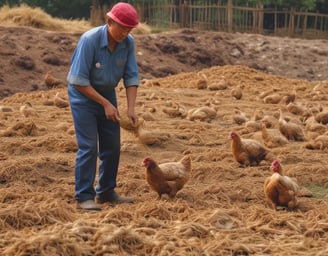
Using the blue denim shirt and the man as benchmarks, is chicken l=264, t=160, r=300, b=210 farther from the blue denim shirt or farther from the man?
the blue denim shirt

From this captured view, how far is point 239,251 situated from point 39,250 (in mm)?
1595

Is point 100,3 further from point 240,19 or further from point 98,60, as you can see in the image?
point 98,60

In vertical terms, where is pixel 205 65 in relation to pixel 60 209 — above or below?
below

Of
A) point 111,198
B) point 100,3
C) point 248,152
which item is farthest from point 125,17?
point 100,3

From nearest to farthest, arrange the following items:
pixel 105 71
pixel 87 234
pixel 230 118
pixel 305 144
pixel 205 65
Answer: pixel 87 234 < pixel 105 71 < pixel 305 144 < pixel 230 118 < pixel 205 65

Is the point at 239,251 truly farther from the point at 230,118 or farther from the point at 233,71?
the point at 233,71

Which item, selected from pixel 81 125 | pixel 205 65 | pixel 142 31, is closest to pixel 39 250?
pixel 81 125

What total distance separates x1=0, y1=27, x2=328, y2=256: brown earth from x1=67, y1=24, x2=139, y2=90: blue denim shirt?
118 cm

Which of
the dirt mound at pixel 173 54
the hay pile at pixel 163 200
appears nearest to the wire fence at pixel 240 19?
the dirt mound at pixel 173 54

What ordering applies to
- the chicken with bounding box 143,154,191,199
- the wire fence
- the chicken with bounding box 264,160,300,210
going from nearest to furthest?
the chicken with bounding box 264,160,300,210
the chicken with bounding box 143,154,191,199
the wire fence

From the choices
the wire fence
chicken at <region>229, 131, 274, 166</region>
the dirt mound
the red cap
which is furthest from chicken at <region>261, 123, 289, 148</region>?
the wire fence

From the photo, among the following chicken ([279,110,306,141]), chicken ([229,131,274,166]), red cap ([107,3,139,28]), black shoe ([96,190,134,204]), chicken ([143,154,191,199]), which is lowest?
chicken ([279,110,306,141])

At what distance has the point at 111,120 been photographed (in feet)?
25.8

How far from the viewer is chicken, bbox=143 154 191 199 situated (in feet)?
26.8
